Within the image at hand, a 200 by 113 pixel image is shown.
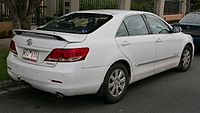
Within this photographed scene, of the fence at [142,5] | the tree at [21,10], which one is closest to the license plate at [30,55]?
the tree at [21,10]

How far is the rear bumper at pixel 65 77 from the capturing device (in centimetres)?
420

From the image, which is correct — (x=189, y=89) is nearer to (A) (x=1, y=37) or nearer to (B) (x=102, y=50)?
(B) (x=102, y=50)

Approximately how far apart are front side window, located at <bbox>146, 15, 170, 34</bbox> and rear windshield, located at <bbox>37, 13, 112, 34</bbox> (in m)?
1.10

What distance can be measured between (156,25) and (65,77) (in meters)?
2.67

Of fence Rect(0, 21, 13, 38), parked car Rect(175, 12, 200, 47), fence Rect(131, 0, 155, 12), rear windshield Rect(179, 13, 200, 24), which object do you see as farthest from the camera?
fence Rect(131, 0, 155, 12)

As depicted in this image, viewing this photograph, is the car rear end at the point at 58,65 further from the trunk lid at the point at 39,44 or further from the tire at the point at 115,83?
the tire at the point at 115,83

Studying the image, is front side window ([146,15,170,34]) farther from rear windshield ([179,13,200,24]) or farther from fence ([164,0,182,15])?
fence ([164,0,182,15])

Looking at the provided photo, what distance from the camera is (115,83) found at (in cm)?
491

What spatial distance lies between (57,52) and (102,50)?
0.70m

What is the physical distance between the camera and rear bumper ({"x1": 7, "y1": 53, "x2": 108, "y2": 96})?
4199 millimetres

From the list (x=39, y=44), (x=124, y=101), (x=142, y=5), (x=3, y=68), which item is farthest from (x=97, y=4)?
(x=39, y=44)

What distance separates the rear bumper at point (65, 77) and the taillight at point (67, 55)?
71 mm

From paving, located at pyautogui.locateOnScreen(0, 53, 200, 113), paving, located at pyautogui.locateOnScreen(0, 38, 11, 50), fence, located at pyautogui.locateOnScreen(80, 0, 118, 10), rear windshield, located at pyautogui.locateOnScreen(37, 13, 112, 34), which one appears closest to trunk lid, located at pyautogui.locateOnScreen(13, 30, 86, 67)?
rear windshield, located at pyautogui.locateOnScreen(37, 13, 112, 34)

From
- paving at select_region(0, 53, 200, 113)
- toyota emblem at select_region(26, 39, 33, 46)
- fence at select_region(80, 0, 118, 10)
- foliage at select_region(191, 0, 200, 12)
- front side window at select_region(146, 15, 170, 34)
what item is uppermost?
foliage at select_region(191, 0, 200, 12)
